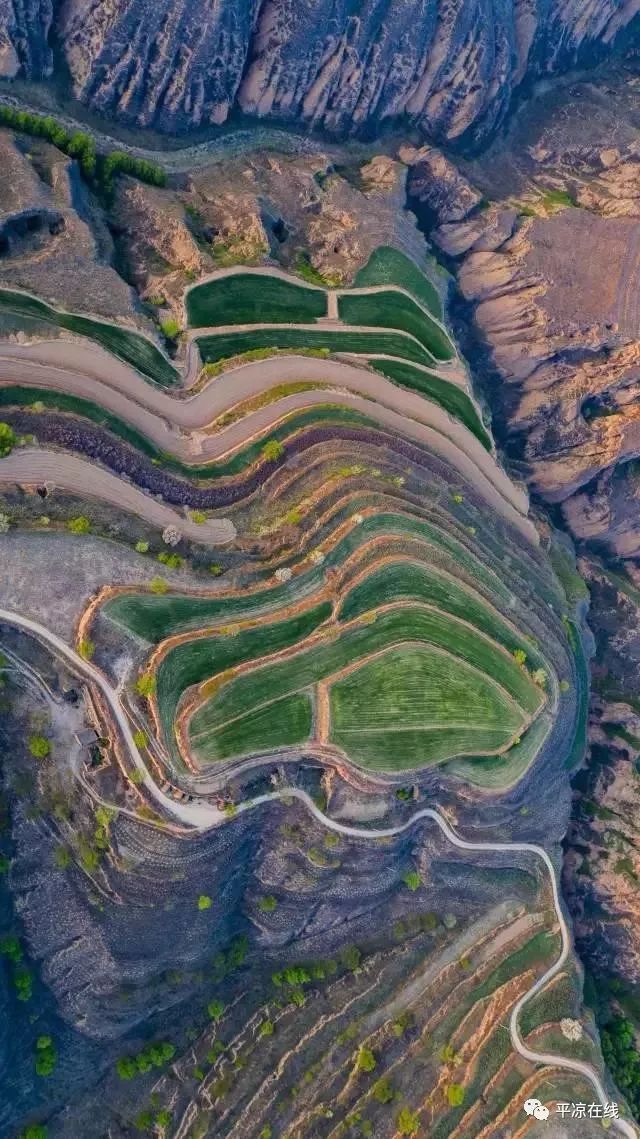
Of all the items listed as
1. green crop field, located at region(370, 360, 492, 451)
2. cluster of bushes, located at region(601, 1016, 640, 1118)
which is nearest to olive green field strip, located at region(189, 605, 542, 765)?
green crop field, located at region(370, 360, 492, 451)

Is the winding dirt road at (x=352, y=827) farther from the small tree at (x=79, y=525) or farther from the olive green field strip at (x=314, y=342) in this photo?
the olive green field strip at (x=314, y=342)

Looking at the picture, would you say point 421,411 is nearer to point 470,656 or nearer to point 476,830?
point 470,656

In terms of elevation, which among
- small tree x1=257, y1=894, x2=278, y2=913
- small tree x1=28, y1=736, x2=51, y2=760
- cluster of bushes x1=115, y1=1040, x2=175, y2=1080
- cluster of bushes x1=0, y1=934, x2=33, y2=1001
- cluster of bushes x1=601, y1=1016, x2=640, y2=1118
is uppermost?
small tree x1=28, y1=736, x2=51, y2=760

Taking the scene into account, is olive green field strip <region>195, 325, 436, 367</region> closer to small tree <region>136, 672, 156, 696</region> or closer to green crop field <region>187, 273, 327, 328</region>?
green crop field <region>187, 273, 327, 328</region>

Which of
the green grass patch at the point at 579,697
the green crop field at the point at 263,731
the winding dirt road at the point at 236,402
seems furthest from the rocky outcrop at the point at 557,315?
the green crop field at the point at 263,731

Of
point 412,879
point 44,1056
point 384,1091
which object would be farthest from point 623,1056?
point 44,1056

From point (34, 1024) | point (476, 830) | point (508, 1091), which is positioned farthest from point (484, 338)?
point (34, 1024)

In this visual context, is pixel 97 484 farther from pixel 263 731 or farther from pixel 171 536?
pixel 263 731
